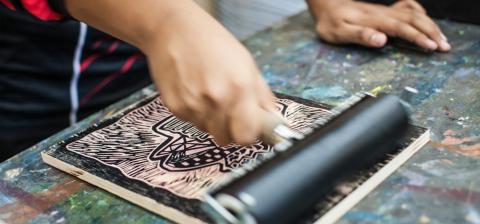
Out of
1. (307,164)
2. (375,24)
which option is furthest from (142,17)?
(375,24)

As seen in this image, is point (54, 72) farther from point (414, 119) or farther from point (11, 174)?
point (414, 119)

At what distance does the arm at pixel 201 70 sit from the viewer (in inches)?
22.4

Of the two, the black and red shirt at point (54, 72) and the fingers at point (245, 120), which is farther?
the black and red shirt at point (54, 72)

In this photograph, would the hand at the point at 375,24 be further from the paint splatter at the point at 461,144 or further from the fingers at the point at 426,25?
the paint splatter at the point at 461,144

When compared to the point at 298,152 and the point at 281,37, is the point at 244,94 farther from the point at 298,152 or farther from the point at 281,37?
the point at 281,37

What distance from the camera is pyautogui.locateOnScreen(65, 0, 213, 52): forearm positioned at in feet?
2.04

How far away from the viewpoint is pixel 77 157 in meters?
0.73

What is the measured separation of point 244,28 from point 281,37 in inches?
23.7

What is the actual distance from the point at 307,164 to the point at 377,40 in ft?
1.42

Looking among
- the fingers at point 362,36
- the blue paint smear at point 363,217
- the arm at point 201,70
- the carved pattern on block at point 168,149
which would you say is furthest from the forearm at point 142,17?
the fingers at point 362,36

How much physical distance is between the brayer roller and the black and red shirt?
492 millimetres

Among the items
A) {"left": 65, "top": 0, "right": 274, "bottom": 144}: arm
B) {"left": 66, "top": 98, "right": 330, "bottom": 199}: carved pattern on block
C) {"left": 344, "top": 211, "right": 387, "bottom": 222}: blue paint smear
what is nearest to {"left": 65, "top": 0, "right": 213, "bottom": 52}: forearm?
{"left": 65, "top": 0, "right": 274, "bottom": 144}: arm

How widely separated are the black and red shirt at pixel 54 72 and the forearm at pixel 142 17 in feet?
0.85

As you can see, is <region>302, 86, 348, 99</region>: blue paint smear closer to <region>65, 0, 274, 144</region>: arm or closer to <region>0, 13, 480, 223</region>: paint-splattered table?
<region>0, 13, 480, 223</region>: paint-splattered table
